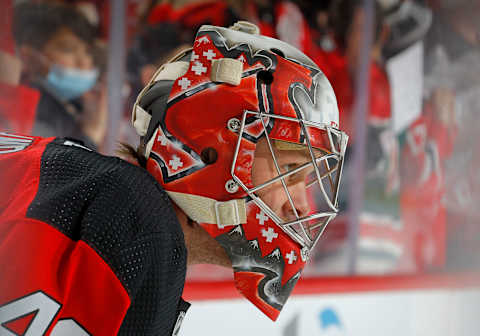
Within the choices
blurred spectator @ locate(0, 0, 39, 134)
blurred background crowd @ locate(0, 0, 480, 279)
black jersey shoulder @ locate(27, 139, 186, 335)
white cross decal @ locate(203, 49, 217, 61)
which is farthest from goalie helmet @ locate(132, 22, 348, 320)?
blurred spectator @ locate(0, 0, 39, 134)

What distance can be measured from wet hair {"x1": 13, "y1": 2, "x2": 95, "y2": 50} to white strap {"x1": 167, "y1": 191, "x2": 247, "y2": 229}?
1.48 meters

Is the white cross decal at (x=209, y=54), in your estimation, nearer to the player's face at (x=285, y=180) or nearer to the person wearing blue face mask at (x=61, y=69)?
the player's face at (x=285, y=180)

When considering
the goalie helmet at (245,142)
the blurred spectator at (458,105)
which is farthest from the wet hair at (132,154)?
the blurred spectator at (458,105)

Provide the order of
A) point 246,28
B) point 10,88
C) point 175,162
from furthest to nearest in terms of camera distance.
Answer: point 10,88
point 246,28
point 175,162

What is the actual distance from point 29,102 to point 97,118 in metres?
0.30

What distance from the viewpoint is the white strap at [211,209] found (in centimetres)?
101

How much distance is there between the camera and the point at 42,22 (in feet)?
7.13

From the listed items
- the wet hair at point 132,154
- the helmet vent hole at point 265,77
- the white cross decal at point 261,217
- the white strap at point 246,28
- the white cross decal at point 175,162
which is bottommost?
the white cross decal at point 261,217

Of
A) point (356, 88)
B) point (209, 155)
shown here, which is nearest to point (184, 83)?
point (209, 155)

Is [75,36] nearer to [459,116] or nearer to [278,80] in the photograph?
[278,80]

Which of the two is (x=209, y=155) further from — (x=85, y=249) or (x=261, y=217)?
(x=85, y=249)

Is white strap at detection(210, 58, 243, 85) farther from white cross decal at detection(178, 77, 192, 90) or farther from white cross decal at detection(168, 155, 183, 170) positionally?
white cross decal at detection(168, 155, 183, 170)

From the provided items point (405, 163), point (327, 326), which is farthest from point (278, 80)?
point (405, 163)

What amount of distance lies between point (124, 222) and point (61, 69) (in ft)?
5.52
